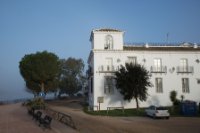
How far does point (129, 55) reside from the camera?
4781 centimetres

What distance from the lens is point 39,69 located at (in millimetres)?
65250

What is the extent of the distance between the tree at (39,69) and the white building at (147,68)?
64.5 feet

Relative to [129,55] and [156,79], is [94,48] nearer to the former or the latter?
[129,55]

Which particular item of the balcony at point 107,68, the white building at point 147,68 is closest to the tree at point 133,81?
the balcony at point 107,68

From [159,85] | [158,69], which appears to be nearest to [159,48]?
[158,69]

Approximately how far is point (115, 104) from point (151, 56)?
8.76m

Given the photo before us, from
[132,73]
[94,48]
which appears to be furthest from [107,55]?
[132,73]

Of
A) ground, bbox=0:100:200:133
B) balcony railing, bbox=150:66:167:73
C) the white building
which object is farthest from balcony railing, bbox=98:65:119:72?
ground, bbox=0:100:200:133

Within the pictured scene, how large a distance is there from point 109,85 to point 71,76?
142 feet

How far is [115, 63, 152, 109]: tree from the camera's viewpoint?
42.5m

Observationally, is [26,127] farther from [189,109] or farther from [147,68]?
[147,68]

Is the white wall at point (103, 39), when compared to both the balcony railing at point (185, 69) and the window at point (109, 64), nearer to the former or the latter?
the window at point (109, 64)

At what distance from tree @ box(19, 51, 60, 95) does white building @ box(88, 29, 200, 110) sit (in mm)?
19656

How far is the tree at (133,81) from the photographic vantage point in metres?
42.5
